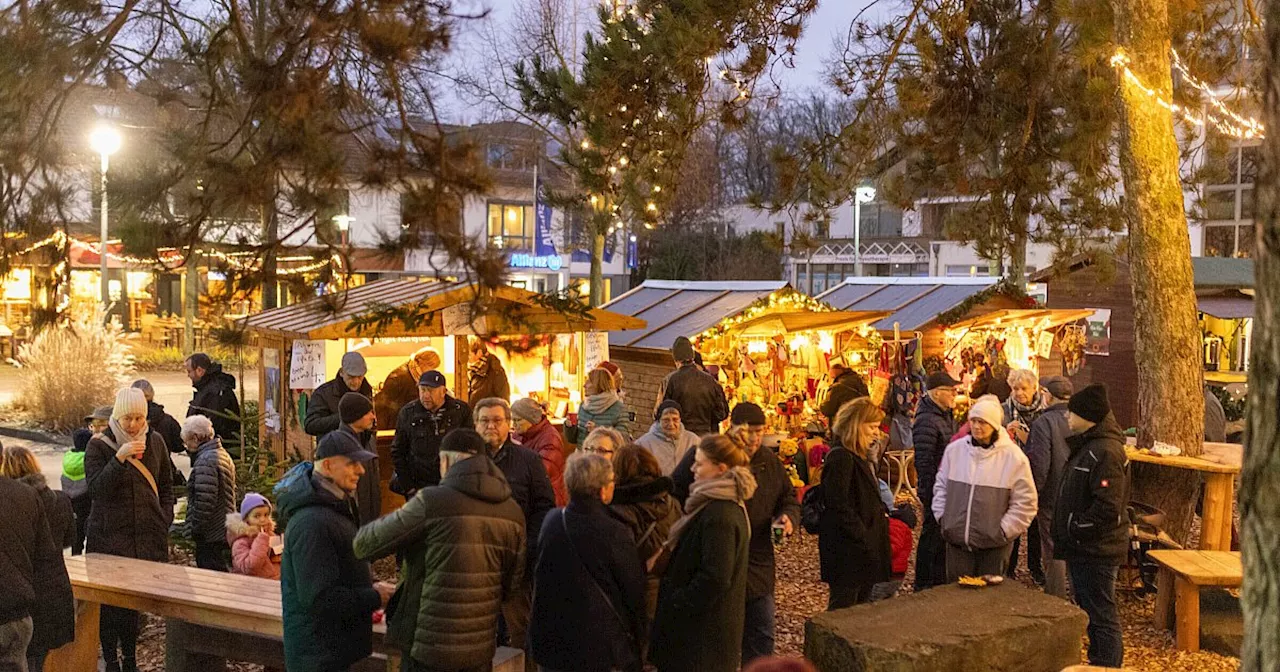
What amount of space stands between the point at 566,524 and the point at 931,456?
3791 mm

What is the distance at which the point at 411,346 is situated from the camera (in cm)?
1173

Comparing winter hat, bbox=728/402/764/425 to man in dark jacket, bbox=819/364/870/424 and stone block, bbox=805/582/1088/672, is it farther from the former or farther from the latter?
man in dark jacket, bbox=819/364/870/424

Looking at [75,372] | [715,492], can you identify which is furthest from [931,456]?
[75,372]

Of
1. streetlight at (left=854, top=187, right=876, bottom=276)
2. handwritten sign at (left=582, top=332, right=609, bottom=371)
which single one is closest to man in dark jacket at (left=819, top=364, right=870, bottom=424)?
handwritten sign at (left=582, top=332, right=609, bottom=371)

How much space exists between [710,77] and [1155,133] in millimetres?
3686

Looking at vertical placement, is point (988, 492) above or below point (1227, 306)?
below

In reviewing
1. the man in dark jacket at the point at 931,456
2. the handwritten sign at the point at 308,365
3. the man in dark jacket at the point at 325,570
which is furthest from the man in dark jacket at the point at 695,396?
the man in dark jacket at the point at 325,570

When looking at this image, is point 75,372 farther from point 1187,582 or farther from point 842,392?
point 1187,582

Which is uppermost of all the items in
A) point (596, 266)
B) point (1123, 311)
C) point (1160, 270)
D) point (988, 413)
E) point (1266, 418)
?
point (596, 266)

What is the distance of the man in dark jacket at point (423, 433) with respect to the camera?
24.2 feet

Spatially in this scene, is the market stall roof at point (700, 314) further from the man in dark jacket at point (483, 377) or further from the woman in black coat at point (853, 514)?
the woman in black coat at point (853, 514)

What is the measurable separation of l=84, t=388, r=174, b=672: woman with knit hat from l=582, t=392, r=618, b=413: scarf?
286 centimetres

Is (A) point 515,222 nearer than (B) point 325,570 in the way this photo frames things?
No

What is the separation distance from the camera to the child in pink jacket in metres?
6.55
